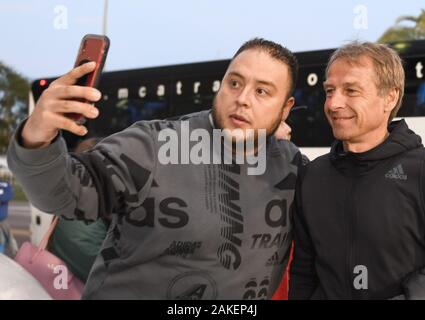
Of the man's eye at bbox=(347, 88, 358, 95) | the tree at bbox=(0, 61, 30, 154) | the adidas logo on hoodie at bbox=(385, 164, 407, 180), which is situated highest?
the man's eye at bbox=(347, 88, 358, 95)

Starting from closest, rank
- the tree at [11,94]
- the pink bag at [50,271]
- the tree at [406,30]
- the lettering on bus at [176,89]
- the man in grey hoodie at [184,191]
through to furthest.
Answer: the man in grey hoodie at [184,191] → the pink bag at [50,271] → the lettering on bus at [176,89] → the tree at [406,30] → the tree at [11,94]

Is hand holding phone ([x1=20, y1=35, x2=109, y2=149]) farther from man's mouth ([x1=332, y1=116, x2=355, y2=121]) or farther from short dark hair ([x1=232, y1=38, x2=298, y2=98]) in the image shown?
man's mouth ([x1=332, y1=116, x2=355, y2=121])

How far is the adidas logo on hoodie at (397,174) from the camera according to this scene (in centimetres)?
174

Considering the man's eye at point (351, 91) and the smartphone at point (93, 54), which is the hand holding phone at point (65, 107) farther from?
the man's eye at point (351, 91)

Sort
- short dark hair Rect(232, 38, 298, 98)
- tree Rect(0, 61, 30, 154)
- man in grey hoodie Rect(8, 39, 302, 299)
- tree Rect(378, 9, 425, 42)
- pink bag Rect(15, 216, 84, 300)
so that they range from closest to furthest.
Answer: man in grey hoodie Rect(8, 39, 302, 299) → short dark hair Rect(232, 38, 298, 98) → pink bag Rect(15, 216, 84, 300) → tree Rect(378, 9, 425, 42) → tree Rect(0, 61, 30, 154)

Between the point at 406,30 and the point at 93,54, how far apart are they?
17.2 m

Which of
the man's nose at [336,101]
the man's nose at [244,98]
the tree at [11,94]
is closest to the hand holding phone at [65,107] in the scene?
the man's nose at [244,98]

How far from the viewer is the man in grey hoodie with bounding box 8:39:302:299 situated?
141 centimetres

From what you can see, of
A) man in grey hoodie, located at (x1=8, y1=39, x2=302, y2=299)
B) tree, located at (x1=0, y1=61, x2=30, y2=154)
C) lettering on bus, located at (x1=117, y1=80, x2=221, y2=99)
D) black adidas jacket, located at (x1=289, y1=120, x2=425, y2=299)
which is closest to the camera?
man in grey hoodie, located at (x1=8, y1=39, x2=302, y2=299)

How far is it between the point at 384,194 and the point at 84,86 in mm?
973

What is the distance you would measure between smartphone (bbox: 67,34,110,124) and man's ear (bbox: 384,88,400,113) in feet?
3.18

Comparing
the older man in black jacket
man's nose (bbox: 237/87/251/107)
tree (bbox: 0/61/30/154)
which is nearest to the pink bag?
the older man in black jacket

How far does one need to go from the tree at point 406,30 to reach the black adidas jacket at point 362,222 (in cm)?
1548

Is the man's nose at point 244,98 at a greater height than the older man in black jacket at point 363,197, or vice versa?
the man's nose at point 244,98
